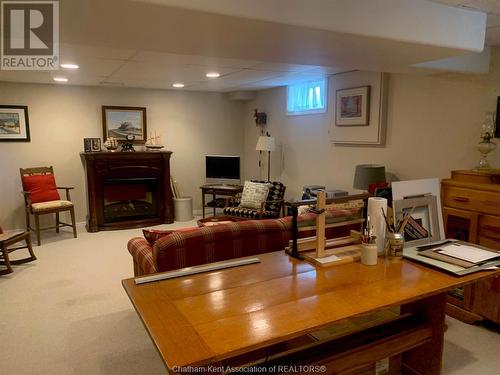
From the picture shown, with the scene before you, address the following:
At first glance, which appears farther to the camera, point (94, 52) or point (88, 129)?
point (88, 129)

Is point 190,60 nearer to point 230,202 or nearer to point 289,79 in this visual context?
point 289,79

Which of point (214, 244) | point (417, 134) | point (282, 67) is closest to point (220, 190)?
point (282, 67)

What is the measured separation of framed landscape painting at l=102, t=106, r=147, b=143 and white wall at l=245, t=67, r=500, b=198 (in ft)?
8.90

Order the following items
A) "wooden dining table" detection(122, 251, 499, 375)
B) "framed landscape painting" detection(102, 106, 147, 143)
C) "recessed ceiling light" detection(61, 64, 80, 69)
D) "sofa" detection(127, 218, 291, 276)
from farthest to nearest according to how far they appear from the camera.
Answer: "framed landscape painting" detection(102, 106, 147, 143), "recessed ceiling light" detection(61, 64, 80, 69), "sofa" detection(127, 218, 291, 276), "wooden dining table" detection(122, 251, 499, 375)

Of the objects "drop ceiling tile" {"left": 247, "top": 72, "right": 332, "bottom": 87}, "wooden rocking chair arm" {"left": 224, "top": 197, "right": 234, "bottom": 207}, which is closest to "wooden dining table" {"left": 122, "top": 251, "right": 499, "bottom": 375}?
"drop ceiling tile" {"left": 247, "top": 72, "right": 332, "bottom": 87}

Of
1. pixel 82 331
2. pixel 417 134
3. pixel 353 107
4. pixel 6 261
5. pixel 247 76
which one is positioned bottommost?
pixel 82 331

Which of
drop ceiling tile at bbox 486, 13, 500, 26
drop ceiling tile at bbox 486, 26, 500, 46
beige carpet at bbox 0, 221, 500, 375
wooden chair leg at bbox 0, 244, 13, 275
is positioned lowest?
beige carpet at bbox 0, 221, 500, 375

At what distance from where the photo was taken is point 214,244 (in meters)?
2.36

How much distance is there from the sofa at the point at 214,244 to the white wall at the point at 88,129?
3973 millimetres

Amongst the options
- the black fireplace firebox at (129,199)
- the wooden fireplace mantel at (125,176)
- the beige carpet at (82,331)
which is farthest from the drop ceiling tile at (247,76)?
the beige carpet at (82,331)

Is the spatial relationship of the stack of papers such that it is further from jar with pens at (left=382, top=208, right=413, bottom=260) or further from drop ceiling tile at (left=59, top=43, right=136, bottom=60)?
drop ceiling tile at (left=59, top=43, right=136, bottom=60)

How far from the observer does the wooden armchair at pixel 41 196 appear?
16.3 ft

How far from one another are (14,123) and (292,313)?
5.62 m

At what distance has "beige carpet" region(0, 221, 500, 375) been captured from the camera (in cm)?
236
